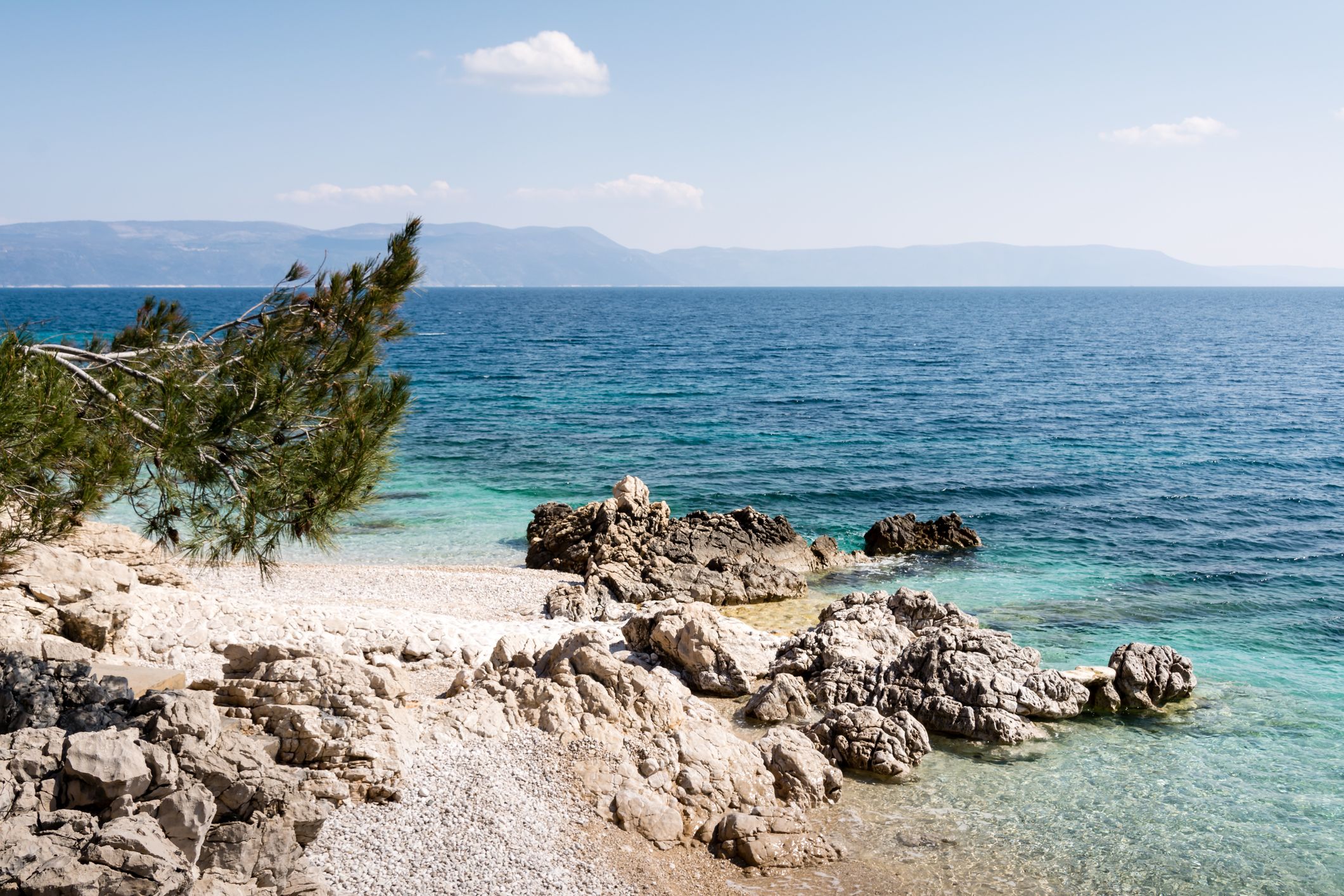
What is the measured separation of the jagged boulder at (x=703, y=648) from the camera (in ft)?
45.4

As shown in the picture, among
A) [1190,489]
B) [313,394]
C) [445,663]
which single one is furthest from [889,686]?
[1190,489]

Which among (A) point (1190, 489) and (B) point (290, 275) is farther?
(A) point (1190, 489)

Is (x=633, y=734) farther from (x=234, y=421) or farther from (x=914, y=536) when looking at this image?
(x=914, y=536)

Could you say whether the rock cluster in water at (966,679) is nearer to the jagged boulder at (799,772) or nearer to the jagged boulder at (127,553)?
the jagged boulder at (799,772)

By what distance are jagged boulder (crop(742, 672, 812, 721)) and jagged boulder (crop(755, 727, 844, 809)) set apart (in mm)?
1685

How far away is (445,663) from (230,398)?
7.00 meters

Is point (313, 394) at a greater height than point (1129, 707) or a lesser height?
greater

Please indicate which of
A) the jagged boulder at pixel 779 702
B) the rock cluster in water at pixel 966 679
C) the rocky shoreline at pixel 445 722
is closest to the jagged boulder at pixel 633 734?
the rocky shoreline at pixel 445 722

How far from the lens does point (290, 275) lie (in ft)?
27.9

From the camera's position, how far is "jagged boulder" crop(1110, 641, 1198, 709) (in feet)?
45.8

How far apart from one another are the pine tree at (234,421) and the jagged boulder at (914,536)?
17.0m

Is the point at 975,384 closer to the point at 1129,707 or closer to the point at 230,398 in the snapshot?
the point at 1129,707

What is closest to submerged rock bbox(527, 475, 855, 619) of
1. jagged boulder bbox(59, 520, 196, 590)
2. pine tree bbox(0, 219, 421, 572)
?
jagged boulder bbox(59, 520, 196, 590)

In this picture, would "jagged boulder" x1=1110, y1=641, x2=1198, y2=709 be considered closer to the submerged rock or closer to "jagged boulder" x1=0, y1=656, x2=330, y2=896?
the submerged rock
